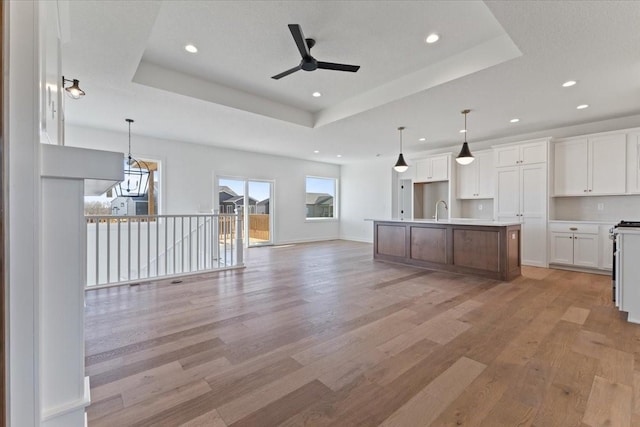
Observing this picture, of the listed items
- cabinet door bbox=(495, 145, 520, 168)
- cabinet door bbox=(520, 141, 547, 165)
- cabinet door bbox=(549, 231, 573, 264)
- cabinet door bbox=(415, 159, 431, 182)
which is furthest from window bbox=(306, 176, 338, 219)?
cabinet door bbox=(549, 231, 573, 264)

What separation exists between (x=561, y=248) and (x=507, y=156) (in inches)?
77.3

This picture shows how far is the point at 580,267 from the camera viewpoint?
493 cm

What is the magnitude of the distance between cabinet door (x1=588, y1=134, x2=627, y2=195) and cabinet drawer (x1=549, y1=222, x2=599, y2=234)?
63cm

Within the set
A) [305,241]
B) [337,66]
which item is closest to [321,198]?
[305,241]

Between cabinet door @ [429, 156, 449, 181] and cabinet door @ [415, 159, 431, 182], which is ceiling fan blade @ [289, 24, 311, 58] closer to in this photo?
cabinet door @ [429, 156, 449, 181]

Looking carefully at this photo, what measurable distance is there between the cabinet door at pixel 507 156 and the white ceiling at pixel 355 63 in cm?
43

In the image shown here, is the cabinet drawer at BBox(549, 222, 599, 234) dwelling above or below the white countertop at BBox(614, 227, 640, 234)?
below

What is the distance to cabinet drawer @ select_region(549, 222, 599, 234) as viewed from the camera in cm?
473

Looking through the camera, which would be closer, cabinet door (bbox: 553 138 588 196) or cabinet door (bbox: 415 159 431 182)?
cabinet door (bbox: 553 138 588 196)

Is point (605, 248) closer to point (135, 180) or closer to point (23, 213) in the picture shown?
point (23, 213)

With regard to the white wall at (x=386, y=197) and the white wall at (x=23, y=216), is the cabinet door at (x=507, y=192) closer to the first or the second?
the white wall at (x=386, y=197)

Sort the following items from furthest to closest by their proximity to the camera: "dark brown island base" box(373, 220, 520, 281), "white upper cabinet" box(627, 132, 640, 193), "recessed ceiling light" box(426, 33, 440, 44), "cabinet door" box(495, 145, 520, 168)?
"cabinet door" box(495, 145, 520, 168) < "white upper cabinet" box(627, 132, 640, 193) < "dark brown island base" box(373, 220, 520, 281) < "recessed ceiling light" box(426, 33, 440, 44)

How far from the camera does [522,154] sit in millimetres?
5508

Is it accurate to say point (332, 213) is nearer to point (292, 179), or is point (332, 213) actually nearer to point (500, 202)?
point (292, 179)
